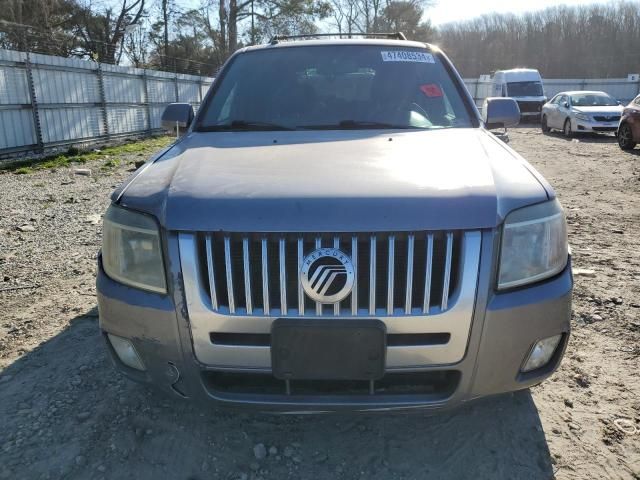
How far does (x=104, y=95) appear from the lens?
13.9 m

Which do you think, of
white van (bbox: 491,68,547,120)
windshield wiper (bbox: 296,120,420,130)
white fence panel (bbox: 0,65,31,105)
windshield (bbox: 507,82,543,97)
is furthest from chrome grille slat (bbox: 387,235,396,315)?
windshield (bbox: 507,82,543,97)

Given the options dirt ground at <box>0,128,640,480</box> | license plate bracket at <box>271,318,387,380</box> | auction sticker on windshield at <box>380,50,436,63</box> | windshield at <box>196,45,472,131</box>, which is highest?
auction sticker on windshield at <box>380,50,436,63</box>

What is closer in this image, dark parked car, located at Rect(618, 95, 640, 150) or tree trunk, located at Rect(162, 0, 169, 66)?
dark parked car, located at Rect(618, 95, 640, 150)

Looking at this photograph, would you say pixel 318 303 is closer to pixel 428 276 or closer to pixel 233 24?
pixel 428 276

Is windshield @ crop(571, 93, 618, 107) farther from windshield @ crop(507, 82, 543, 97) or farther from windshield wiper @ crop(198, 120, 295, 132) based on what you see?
windshield wiper @ crop(198, 120, 295, 132)

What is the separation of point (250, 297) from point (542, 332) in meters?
1.08

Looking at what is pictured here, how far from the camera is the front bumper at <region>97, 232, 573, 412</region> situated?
5.69 feet

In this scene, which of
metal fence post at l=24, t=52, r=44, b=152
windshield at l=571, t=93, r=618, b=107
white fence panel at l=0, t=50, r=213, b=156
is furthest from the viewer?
windshield at l=571, t=93, r=618, b=107

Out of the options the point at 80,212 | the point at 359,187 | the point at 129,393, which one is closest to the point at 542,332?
the point at 359,187

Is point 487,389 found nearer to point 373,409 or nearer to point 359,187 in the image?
point 373,409

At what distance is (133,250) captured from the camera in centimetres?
187

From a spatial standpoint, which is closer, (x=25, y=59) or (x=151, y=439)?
(x=151, y=439)

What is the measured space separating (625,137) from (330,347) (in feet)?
43.2

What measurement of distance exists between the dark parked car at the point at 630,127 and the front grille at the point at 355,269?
12252 mm
